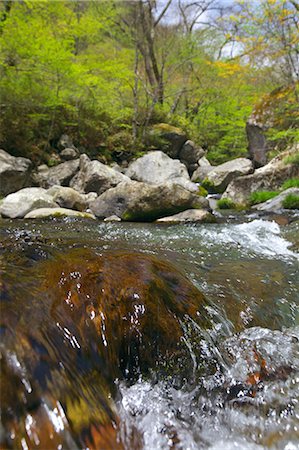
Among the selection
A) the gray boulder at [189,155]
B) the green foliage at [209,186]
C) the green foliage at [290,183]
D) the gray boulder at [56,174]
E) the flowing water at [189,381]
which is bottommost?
the gray boulder at [56,174]

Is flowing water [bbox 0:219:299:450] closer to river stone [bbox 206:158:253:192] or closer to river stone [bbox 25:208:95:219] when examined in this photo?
river stone [bbox 25:208:95:219]

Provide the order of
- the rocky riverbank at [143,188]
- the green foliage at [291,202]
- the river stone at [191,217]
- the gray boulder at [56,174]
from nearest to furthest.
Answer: the river stone at [191,217], the rocky riverbank at [143,188], the green foliage at [291,202], the gray boulder at [56,174]

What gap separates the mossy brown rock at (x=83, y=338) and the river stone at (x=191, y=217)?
3.79m

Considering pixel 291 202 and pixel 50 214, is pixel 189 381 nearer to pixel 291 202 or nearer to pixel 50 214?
pixel 50 214

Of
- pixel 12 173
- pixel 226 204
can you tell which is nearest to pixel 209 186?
pixel 226 204

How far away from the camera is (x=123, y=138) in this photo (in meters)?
11.4

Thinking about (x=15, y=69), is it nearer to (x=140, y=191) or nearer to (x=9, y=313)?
(x=140, y=191)

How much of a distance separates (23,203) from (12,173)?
6.83ft

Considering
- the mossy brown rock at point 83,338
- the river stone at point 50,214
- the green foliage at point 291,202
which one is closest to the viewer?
the mossy brown rock at point 83,338

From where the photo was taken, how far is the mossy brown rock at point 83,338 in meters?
0.87

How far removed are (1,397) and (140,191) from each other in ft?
17.0

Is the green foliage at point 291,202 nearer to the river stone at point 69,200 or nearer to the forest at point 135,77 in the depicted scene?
the forest at point 135,77

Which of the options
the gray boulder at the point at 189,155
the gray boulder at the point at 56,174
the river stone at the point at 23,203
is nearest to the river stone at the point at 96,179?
the gray boulder at the point at 56,174

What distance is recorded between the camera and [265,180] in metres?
8.43
